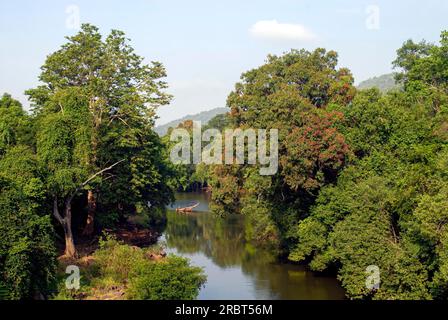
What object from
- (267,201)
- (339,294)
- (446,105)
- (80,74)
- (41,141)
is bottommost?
(339,294)

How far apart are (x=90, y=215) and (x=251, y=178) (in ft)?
29.1

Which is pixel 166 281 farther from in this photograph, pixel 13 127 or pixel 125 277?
pixel 13 127

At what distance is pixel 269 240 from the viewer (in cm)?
3291

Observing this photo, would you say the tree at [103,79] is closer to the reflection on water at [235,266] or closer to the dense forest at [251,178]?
the dense forest at [251,178]

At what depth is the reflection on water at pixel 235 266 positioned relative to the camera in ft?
76.6

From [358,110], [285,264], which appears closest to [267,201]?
[285,264]

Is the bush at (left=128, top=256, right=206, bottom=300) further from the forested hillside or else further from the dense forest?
the forested hillside

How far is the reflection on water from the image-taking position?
2334 cm

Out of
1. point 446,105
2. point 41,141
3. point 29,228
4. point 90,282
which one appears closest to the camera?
point 29,228

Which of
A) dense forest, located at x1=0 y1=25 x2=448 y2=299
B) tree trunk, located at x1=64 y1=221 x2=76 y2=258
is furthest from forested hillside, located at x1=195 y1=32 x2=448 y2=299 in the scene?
tree trunk, located at x1=64 y1=221 x2=76 y2=258

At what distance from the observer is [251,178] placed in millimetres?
28312

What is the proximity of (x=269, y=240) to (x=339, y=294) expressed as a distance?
1009 cm

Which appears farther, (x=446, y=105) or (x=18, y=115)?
(x=446, y=105)

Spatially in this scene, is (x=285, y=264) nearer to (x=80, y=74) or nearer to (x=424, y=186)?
(x=424, y=186)
